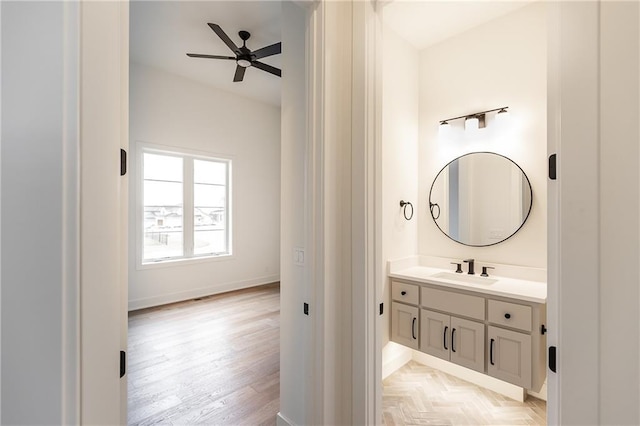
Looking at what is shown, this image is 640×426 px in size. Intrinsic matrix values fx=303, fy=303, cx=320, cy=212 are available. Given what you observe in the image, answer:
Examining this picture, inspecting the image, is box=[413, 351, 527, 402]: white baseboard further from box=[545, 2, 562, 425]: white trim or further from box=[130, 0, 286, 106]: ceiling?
box=[130, 0, 286, 106]: ceiling

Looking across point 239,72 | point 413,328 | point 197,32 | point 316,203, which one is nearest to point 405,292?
point 413,328

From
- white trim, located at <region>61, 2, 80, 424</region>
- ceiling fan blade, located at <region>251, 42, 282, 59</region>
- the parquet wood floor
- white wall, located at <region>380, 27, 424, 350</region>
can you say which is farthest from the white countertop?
ceiling fan blade, located at <region>251, 42, 282, 59</region>

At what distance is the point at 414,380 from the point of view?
2562 millimetres

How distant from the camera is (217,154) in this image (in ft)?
16.4

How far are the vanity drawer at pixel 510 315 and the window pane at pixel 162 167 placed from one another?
443 cm

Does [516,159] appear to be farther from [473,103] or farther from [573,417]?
[573,417]

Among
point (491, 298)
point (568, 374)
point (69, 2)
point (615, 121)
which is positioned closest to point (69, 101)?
point (69, 2)

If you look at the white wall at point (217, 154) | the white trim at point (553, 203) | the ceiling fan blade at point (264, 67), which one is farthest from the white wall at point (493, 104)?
the white wall at point (217, 154)

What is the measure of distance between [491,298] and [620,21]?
5.88ft

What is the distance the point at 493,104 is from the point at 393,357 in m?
2.37

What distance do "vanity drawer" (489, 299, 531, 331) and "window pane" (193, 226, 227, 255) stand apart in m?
4.24

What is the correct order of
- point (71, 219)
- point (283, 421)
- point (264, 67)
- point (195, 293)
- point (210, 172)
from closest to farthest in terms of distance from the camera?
point (71, 219) → point (283, 421) → point (264, 67) → point (195, 293) → point (210, 172)

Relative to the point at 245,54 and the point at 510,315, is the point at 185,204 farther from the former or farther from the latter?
the point at 510,315

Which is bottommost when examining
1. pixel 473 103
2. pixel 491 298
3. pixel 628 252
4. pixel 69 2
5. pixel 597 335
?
pixel 491 298
